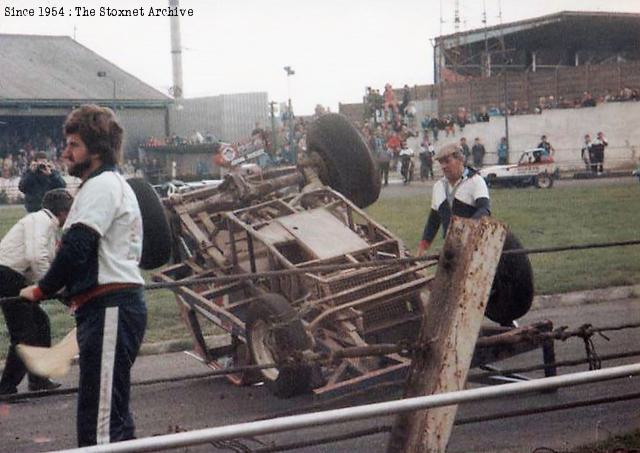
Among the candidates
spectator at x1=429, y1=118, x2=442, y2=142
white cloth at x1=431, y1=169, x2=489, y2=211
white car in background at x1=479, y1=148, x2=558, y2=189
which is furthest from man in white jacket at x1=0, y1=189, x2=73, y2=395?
spectator at x1=429, y1=118, x2=442, y2=142

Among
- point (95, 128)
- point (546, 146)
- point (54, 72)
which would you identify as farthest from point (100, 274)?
point (546, 146)

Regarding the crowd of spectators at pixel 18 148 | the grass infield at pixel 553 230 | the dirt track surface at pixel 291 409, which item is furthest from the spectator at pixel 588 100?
the dirt track surface at pixel 291 409

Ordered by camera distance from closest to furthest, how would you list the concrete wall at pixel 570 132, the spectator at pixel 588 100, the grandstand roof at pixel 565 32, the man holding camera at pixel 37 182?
the man holding camera at pixel 37 182 → the grandstand roof at pixel 565 32 → the concrete wall at pixel 570 132 → the spectator at pixel 588 100

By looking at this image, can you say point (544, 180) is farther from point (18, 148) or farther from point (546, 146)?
point (18, 148)

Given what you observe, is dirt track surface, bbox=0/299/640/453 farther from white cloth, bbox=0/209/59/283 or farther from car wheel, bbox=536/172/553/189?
car wheel, bbox=536/172/553/189

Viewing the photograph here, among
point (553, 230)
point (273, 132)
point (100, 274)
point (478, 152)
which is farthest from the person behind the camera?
point (478, 152)

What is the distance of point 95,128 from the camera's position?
3689 millimetres

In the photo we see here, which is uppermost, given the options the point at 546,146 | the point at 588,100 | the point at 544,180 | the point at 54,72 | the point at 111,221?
the point at 54,72

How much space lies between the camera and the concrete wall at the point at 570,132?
69.6ft

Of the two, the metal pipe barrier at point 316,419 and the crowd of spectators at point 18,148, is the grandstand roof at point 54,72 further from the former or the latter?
the metal pipe barrier at point 316,419

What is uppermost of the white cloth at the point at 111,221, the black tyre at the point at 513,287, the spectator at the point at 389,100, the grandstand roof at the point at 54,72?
the grandstand roof at the point at 54,72

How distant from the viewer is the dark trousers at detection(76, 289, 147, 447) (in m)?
3.63

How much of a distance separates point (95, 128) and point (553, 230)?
1231cm

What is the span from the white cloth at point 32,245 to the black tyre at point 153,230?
1.16 metres
